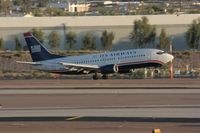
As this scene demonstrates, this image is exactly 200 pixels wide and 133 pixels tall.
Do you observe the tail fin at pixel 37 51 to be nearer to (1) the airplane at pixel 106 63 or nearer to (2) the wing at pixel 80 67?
(1) the airplane at pixel 106 63

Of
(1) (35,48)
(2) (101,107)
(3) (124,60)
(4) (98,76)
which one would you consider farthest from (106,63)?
(2) (101,107)

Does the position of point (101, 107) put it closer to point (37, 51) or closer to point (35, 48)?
point (37, 51)

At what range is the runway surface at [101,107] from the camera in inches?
899

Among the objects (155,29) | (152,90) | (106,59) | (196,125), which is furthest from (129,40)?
(196,125)

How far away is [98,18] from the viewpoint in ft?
263

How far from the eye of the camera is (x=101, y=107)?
28.5m

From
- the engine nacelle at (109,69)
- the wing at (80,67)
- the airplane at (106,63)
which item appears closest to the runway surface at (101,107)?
the engine nacelle at (109,69)

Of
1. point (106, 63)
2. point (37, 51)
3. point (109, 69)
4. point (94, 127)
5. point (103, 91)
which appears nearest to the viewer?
point (94, 127)

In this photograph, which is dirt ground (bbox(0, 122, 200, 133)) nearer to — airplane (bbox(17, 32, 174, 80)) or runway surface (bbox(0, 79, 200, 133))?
runway surface (bbox(0, 79, 200, 133))

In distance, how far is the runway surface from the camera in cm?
2284

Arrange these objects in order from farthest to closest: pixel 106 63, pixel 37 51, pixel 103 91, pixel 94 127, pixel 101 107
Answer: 1. pixel 37 51
2. pixel 106 63
3. pixel 103 91
4. pixel 101 107
5. pixel 94 127

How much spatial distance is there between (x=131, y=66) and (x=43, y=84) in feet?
28.7

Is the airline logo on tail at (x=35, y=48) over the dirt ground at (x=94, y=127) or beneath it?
beneath

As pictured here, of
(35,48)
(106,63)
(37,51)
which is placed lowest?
(106,63)
